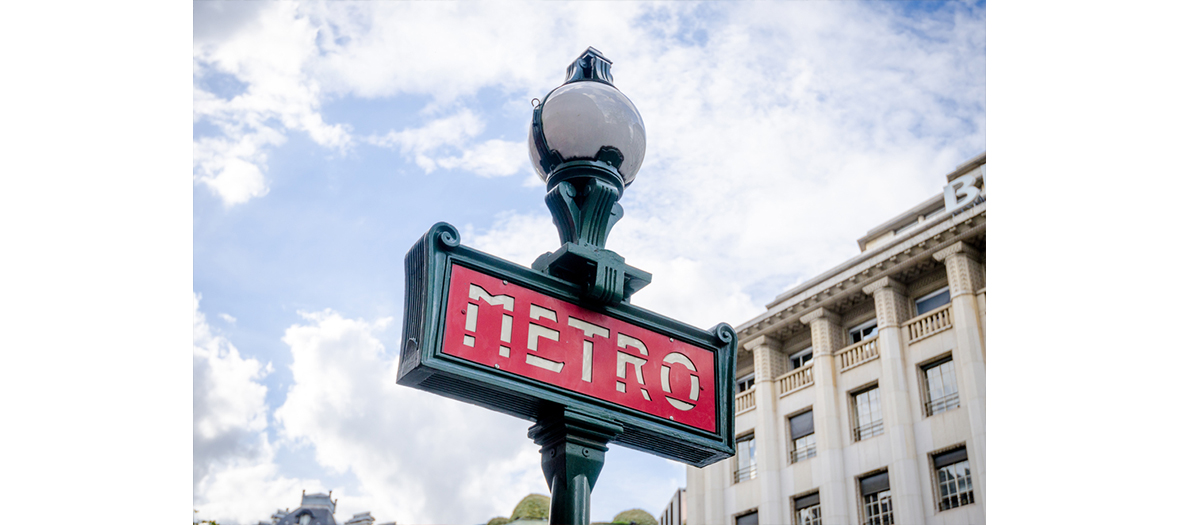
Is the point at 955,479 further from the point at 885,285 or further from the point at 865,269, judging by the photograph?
the point at 865,269

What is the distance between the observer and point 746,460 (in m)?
31.1

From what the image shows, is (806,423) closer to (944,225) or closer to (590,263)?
(944,225)

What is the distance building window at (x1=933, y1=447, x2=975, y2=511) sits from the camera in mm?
23875

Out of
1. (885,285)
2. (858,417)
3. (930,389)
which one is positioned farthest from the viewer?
(885,285)

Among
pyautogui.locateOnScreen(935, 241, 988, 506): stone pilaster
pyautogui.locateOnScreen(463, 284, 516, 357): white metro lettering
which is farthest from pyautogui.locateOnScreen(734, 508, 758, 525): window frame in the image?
pyautogui.locateOnScreen(463, 284, 516, 357): white metro lettering

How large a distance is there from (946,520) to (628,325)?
22.7m

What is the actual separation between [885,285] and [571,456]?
26650 mm

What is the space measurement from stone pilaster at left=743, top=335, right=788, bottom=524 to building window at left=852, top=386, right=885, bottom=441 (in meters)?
2.75

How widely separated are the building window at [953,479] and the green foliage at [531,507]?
23.7 meters

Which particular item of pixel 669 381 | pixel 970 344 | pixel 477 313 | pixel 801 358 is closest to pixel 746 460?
pixel 801 358

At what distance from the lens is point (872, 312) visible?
97.2 feet

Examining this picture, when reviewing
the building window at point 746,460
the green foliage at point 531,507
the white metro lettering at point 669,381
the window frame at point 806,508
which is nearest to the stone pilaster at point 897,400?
the window frame at point 806,508

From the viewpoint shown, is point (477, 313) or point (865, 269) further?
point (865, 269)

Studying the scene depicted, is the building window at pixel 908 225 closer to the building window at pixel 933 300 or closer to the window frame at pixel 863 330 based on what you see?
the building window at pixel 933 300
